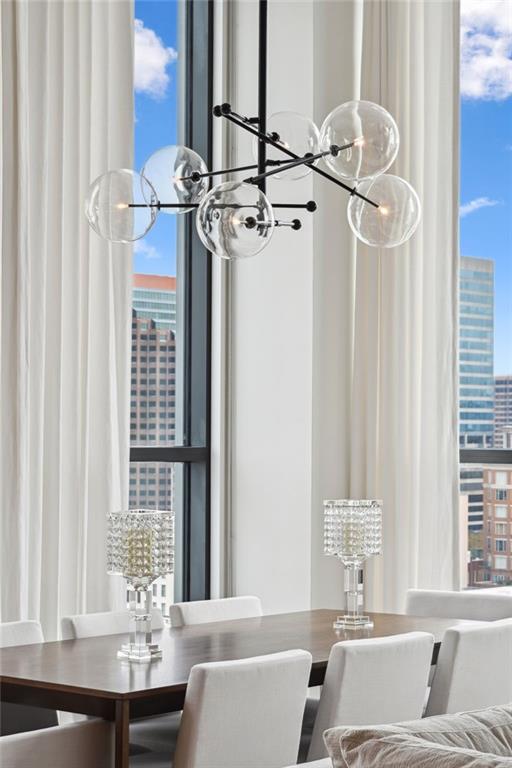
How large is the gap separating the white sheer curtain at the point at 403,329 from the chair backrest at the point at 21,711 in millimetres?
2020

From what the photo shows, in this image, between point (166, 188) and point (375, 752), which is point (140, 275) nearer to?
point (166, 188)

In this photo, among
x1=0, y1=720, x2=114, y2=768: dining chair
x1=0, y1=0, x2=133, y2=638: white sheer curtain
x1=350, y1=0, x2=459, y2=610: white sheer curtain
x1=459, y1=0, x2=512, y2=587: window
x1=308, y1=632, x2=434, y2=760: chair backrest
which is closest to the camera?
x1=0, y1=720, x2=114, y2=768: dining chair

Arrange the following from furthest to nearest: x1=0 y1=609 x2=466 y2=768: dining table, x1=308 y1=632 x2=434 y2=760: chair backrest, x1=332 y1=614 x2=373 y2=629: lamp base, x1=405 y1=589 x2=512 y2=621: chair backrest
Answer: x1=405 y1=589 x2=512 y2=621: chair backrest
x1=332 y1=614 x2=373 y2=629: lamp base
x1=308 y1=632 x2=434 y2=760: chair backrest
x1=0 y1=609 x2=466 y2=768: dining table

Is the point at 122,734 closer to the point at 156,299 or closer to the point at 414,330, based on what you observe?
the point at 414,330

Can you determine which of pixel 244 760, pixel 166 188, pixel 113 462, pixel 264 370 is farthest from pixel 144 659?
pixel 264 370

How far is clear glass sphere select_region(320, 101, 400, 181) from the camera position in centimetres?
300

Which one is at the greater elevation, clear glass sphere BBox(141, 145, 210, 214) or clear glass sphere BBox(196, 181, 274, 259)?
clear glass sphere BBox(141, 145, 210, 214)

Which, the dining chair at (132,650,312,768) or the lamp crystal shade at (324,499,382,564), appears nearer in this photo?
the dining chair at (132,650,312,768)

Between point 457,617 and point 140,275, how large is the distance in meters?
2.19

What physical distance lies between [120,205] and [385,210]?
754 millimetres

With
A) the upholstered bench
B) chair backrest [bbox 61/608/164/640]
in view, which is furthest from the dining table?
the upholstered bench

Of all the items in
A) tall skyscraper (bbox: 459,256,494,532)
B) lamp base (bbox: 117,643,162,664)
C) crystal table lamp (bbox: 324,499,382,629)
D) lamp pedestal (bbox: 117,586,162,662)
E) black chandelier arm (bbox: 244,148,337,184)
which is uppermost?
black chandelier arm (bbox: 244,148,337,184)

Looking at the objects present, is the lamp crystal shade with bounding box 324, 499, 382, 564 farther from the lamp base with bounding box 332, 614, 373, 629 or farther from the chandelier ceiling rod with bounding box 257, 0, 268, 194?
the chandelier ceiling rod with bounding box 257, 0, 268, 194

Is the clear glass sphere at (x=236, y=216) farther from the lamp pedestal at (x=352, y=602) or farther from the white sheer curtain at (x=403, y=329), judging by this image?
the white sheer curtain at (x=403, y=329)
